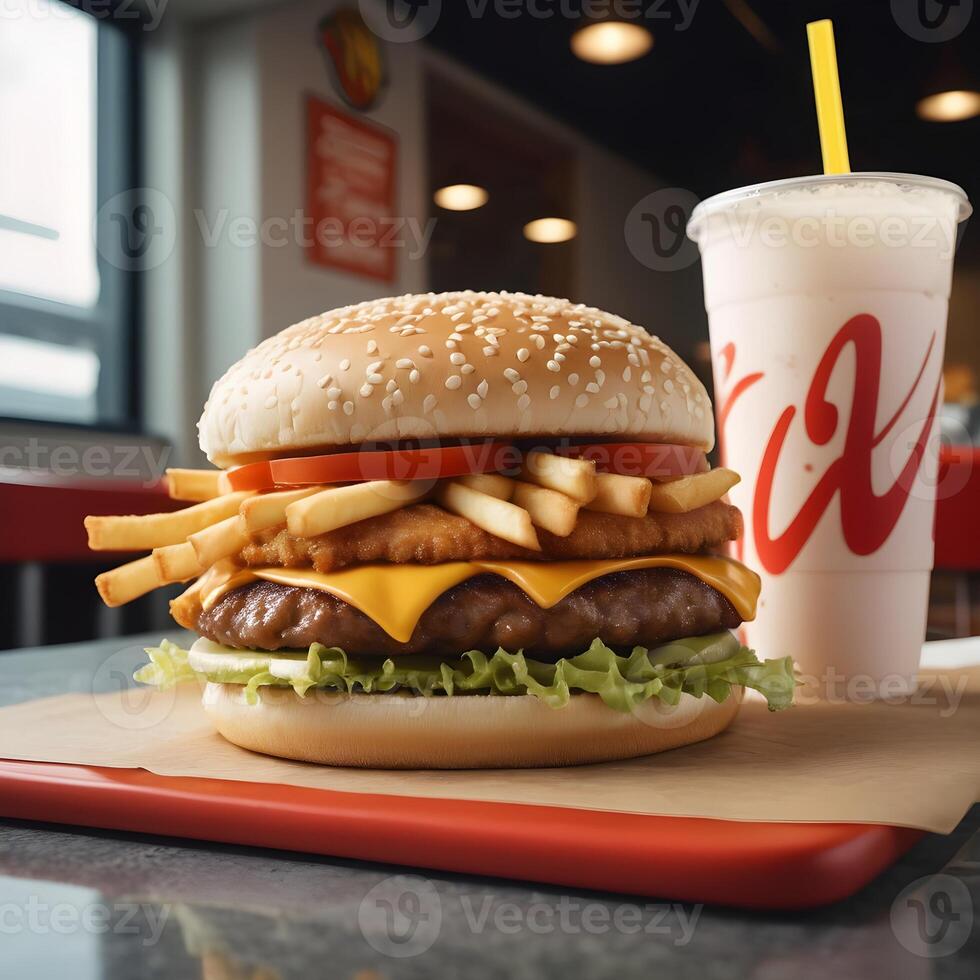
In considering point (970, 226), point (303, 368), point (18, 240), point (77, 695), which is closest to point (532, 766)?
point (303, 368)

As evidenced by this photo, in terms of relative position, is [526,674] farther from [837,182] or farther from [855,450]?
[837,182]

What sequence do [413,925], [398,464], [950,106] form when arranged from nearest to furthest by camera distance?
1. [413,925]
2. [398,464]
3. [950,106]

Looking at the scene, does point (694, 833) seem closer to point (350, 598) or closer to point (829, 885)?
point (829, 885)

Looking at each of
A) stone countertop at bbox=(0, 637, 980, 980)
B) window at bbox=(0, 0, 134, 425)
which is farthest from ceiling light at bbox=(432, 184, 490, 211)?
stone countertop at bbox=(0, 637, 980, 980)

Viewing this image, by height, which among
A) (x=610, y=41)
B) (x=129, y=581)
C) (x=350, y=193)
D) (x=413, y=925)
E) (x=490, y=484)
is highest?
(x=610, y=41)

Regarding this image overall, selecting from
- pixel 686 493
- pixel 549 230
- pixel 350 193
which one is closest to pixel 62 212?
pixel 350 193

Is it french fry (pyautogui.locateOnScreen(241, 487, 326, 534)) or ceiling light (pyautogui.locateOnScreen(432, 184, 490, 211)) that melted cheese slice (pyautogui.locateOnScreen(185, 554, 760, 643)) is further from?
ceiling light (pyautogui.locateOnScreen(432, 184, 490, 211))

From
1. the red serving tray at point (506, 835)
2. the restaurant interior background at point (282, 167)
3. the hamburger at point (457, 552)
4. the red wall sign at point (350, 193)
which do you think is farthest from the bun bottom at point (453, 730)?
the red wall sign at point (350, 193)
